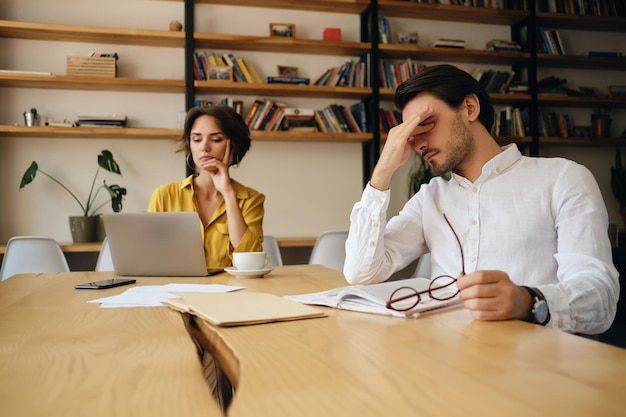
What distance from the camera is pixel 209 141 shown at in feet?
8.53

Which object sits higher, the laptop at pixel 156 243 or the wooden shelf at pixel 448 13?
the wooden shelf at pixel 448 13

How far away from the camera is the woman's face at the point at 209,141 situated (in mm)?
2582

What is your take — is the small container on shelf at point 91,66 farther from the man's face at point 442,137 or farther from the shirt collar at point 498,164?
the shirt collar at point 498,164

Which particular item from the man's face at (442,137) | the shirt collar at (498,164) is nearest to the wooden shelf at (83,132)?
the man's face at (442,137)

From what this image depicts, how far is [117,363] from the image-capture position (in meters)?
0.68

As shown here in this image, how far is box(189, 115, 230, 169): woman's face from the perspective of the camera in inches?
102

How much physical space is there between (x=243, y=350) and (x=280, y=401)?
216 mm

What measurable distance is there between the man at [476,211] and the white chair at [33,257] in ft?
6.88

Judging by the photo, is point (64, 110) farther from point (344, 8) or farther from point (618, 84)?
point (618, 84)

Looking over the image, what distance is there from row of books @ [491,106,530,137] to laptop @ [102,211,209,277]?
3.30 m

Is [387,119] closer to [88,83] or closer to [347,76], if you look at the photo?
[347,76]

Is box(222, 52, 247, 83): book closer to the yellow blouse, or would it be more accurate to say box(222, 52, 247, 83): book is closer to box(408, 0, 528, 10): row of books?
box(408, 0, 528, 10): row of books

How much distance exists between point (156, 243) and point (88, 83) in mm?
2489

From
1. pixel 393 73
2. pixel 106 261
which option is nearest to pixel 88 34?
pixel 106 261
